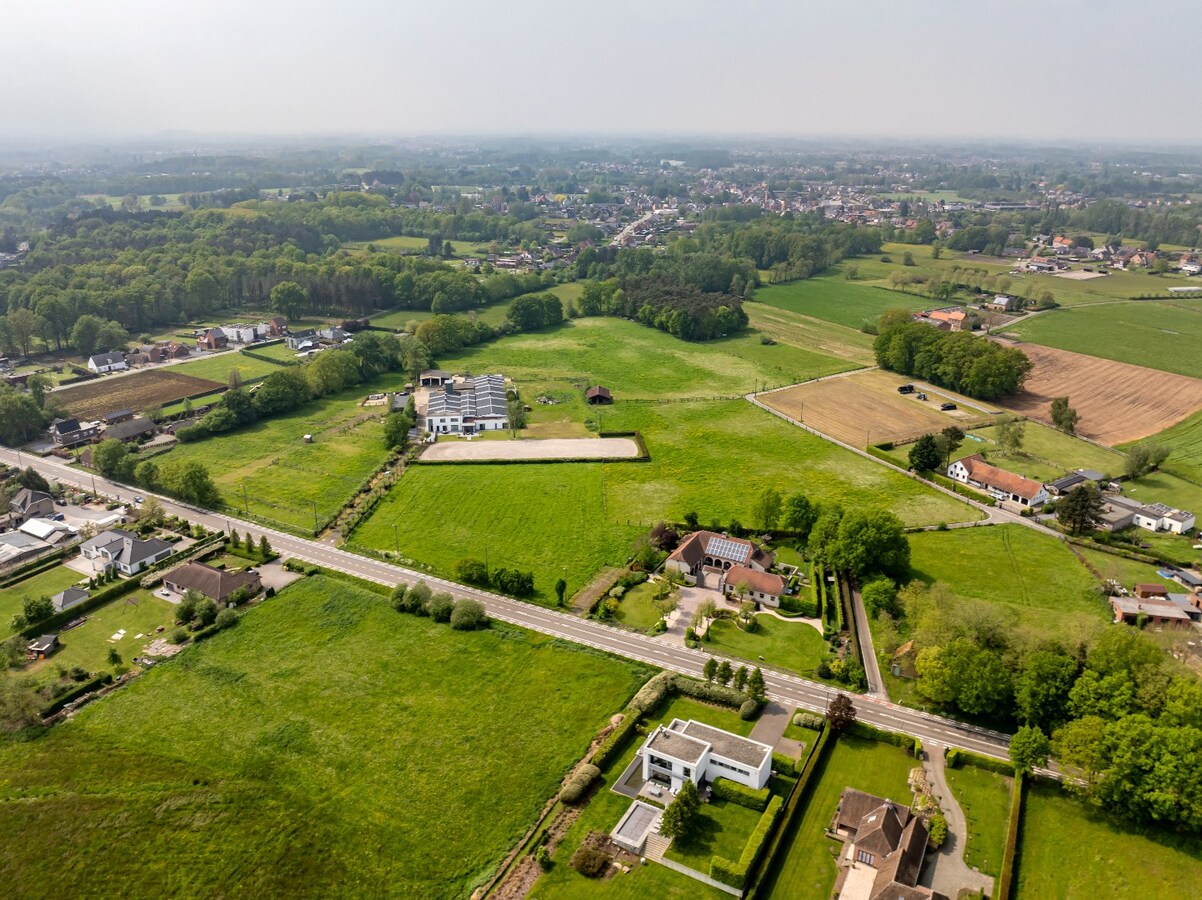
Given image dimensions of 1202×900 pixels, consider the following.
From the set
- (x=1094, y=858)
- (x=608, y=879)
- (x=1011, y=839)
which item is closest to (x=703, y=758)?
(x=608, y=879)

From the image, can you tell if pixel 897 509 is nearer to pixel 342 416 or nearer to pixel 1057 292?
pixel 342 416

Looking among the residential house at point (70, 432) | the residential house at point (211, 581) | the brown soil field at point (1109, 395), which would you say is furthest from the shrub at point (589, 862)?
the residential house at point (70, 432)

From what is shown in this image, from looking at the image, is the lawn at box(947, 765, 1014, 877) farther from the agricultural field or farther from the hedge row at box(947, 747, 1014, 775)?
the agricultural field

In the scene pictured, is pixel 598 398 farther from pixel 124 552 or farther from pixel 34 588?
pixel 34 588

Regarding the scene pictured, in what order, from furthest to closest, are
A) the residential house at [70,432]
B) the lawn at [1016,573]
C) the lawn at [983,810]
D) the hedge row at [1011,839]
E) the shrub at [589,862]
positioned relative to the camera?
1. the residential house at [70,432]
2. the lawn at [1016,573]
3. the lawn at [983,810]
4. the shrub at [589,862]
5. the hedge row at [1011,839]

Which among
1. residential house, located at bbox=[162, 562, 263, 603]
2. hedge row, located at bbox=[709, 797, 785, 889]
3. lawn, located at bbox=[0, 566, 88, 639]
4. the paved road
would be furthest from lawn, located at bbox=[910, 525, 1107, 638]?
lawn, located at bbox=[0, 566, 88, 639]

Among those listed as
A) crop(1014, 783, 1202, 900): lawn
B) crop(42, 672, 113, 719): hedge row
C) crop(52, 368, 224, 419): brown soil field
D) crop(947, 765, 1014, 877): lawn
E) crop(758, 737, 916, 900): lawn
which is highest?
crop(1014, 783, 1202, 900): lawn

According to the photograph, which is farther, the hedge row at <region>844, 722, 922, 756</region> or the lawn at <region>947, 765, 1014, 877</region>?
the hedge row at <region>844, 722, 922, 756</region>

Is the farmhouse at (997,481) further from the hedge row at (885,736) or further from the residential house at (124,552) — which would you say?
the residential house at (124,552)
